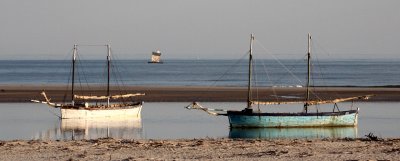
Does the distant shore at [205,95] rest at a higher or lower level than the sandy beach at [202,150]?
higher

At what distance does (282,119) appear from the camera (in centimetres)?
3888

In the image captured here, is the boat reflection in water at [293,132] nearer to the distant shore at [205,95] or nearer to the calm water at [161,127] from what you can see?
the calm water at [161,127]

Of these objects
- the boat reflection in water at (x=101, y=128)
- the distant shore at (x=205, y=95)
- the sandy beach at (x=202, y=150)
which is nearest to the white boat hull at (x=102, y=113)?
the boat reflection in water at (x=101, y=128)

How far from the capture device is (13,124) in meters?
39.9

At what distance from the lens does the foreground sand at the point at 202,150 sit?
2267 cm

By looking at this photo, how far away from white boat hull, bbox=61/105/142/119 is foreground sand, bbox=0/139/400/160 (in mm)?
17642

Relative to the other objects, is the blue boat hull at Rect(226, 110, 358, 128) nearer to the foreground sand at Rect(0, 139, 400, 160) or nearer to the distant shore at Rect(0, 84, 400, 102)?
the foreground sand at Rect(0, 139, 400, 160)

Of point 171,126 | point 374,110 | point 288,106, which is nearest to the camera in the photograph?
point 171,126

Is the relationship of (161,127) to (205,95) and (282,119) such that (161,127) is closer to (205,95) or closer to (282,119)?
(282,119)

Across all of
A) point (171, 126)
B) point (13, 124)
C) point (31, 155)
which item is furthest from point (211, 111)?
point (31, 155)

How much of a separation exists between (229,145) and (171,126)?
42.5 feet

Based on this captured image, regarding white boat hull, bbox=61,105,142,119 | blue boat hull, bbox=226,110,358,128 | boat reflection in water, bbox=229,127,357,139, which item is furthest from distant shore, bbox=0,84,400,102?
boat reflection in water, bbox=229,127,357,139

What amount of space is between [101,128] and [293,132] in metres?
8.40

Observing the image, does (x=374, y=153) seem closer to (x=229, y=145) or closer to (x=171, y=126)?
(x=229, y=145)
